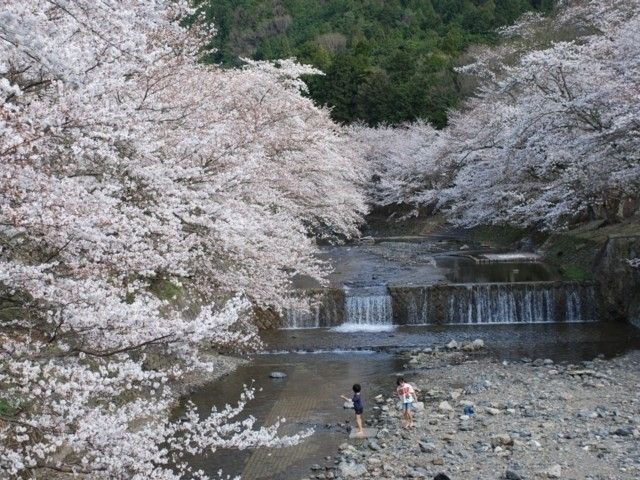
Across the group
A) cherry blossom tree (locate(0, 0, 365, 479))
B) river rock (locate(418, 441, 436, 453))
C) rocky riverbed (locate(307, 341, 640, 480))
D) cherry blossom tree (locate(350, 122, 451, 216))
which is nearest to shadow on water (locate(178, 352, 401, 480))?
rocky riverbed (locate(307, 341, 640, 480))

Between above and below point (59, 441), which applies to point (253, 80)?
above

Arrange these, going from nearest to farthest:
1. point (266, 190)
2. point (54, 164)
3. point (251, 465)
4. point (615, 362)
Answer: point (54, 164)
point (251, 465)
point (266, 190)
point (615, 362)

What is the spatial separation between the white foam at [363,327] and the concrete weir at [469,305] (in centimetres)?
12

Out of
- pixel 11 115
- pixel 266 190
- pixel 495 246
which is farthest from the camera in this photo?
pixel 495 246

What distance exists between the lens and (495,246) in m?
27.9

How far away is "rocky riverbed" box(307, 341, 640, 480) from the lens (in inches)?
317

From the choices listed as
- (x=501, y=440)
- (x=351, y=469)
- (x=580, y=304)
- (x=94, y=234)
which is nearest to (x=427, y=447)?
(x=501, y=440)

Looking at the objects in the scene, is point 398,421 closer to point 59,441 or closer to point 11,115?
point 59,441

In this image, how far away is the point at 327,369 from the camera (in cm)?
1313

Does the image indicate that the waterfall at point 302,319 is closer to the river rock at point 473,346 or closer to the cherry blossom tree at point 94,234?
the river rock at point 473,346

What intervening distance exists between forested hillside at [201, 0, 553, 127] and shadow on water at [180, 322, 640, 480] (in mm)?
19516

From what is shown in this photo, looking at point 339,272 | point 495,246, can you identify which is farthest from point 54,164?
point 495,246

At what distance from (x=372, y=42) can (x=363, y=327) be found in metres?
45.4

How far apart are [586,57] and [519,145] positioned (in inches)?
121
